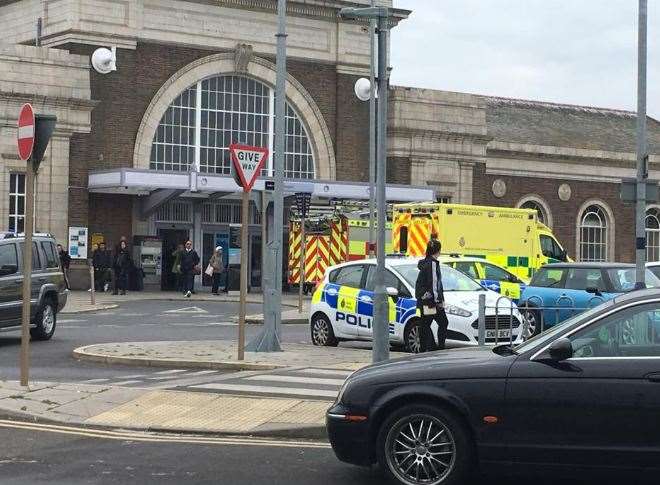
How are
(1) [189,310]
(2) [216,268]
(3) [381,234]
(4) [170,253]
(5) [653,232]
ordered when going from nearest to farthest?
1. (3) [381,234]
2. (1) [189,310]
3. (2) [216,268]
4. (4) [170,253]
5. (5) [653,232]

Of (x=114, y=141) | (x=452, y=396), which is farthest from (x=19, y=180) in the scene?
(x=452, y=396)

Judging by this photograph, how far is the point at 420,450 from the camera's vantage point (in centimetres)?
867

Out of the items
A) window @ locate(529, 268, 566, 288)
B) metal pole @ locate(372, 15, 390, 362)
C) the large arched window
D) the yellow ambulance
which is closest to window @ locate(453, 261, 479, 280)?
window @ locate(529, 268, 566, 288)

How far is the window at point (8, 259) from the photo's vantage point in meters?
20.6

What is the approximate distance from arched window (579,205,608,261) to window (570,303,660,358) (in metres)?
46.5

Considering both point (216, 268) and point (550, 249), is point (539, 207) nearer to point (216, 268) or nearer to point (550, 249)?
point (216, 268)

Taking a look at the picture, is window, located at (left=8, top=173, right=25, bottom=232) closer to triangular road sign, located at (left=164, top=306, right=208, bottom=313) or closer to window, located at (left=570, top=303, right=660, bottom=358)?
triangular road sign, located at (left=164, top=306, right=208, bottom=313)

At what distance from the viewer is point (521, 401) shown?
8445mm

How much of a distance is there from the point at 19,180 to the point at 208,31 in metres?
8.60

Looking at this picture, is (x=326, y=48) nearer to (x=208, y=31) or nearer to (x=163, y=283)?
(x=208, y=31)

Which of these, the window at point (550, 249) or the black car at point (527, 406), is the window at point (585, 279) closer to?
the black car at point (527, 406)

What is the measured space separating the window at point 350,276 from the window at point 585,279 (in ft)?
12.3

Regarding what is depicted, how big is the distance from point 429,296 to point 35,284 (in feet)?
25.0

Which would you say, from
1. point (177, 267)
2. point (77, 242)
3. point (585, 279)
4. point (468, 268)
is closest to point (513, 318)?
point (585, 279)
